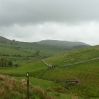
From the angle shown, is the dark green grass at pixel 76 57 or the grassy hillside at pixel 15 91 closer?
the grassy hillside at pixel 15 91

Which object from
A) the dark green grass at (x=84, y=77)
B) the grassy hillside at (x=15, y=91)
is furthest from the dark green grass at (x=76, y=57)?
the grassy hillside at (x=15, y=91)

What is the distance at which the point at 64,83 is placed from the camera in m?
48.4

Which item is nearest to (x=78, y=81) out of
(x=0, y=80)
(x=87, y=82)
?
(x=87, y=82)

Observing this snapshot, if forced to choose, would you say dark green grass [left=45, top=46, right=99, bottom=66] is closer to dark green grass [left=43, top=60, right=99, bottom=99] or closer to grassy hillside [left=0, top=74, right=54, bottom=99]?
dark green grass [left=43, top=60, right=99, bottom=99]

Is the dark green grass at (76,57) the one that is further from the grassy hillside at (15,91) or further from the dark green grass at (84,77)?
the grassy hillside at (15,91)

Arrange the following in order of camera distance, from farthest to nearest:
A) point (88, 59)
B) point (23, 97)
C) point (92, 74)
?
1. point (88, 59)
2. point (92, 74)
3. point (23, 97)

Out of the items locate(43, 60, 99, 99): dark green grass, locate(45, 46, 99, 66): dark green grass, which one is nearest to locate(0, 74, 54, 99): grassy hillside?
locate(43, 60, 99, 99): dark green grass

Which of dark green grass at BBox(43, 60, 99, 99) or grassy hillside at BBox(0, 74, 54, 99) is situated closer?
grassy hillside at BBox(0, 74, 54, 99)

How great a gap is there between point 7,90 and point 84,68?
4190 cm

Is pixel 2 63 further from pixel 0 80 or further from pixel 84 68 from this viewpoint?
pixel 0 80

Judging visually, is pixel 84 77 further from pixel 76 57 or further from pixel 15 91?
pixel 15 91

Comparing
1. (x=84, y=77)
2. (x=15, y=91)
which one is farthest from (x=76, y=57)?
(x=15, y=91)

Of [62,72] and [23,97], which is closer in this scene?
[23,97]

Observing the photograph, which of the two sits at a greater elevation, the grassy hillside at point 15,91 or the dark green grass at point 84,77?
the grassy hillside at point 15,91
